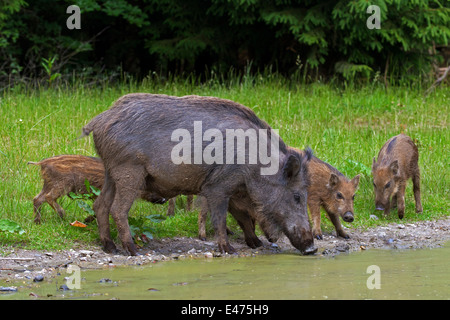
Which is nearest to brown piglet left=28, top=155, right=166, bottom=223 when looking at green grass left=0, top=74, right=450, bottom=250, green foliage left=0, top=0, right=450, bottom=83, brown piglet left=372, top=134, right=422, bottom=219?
green grass left=0, top=74, right=450, bottom=250

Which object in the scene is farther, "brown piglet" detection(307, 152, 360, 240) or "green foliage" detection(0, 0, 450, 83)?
"green foliage" detection(0, 0, 450, 83)

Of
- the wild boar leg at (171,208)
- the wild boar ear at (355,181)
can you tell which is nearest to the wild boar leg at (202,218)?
the wild boar leg at (171,208)

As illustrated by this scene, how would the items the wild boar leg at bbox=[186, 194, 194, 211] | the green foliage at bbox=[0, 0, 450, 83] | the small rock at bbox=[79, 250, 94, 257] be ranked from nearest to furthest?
1. the small rock at bbox=[79, 250, 94, 257]
2. the wild boar leg at bbox=[186, 194, 194, 211]
3. the green foliage at bbox=[0, 0, 450, 83]

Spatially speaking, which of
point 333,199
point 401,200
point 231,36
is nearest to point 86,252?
point 333,199

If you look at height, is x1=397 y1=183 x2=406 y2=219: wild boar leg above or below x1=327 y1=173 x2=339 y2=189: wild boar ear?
below

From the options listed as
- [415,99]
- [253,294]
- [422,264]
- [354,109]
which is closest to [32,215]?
[253,294]

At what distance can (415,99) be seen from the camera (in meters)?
13.3

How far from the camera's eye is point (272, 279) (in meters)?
5.78

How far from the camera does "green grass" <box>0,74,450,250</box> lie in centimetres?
761

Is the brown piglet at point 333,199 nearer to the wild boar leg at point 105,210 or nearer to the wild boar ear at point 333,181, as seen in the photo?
the wild boar ear at point 333,181

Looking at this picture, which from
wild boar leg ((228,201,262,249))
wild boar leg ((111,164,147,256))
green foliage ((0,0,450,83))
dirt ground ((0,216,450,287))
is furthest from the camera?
green foliage ((0,0,450,83))

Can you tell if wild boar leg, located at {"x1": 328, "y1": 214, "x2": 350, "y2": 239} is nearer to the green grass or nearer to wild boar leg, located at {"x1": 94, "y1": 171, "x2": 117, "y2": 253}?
the green grass

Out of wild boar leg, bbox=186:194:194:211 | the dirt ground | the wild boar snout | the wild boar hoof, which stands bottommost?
the dirt ground

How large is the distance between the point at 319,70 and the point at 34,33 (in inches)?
230
